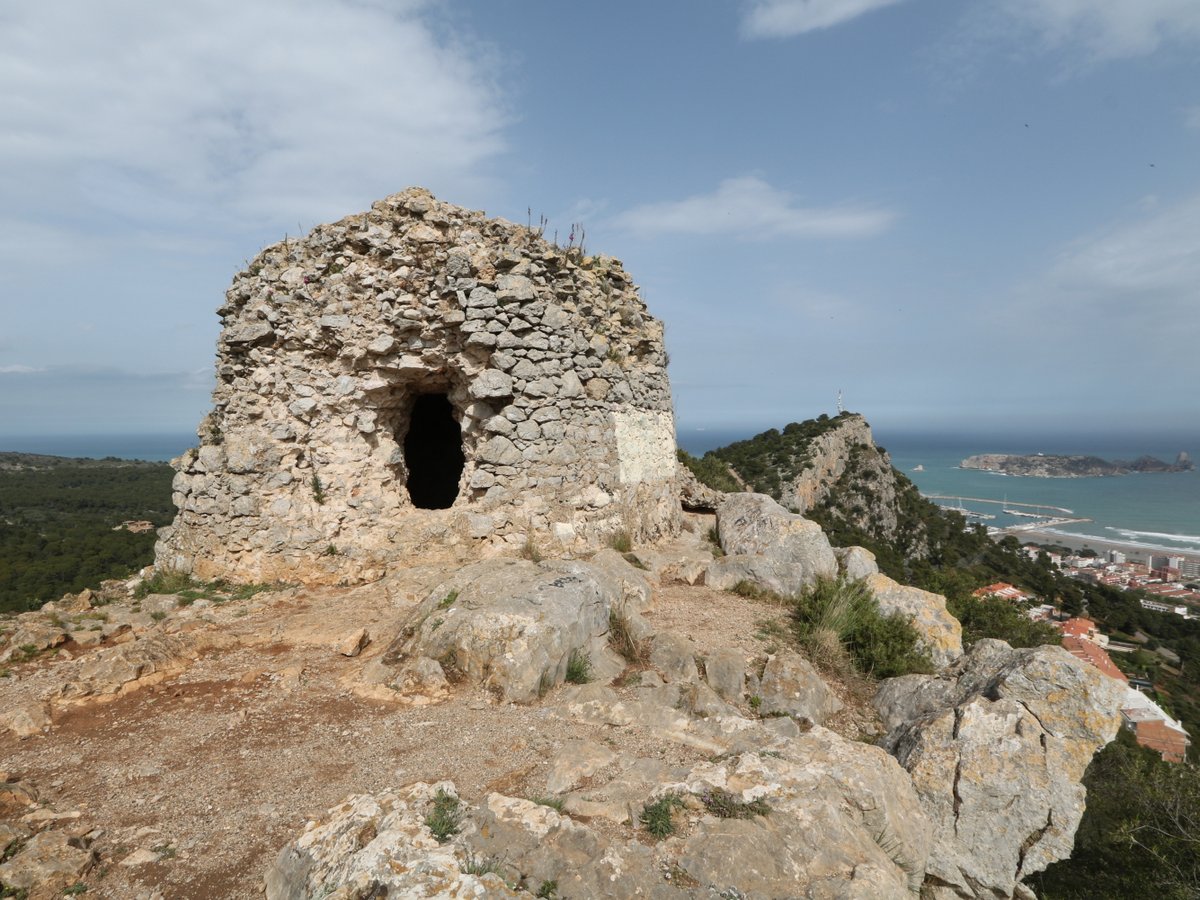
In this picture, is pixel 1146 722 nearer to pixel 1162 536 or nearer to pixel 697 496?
pixel 697 496

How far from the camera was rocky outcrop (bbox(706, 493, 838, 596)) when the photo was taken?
8.62 metres

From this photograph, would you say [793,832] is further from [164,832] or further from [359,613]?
[359,613]

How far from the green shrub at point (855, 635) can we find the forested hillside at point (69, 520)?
1121 centimetres

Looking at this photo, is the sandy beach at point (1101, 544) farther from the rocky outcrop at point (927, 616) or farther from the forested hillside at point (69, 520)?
the forested hillside at point (69, 520)

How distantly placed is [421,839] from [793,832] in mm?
2064

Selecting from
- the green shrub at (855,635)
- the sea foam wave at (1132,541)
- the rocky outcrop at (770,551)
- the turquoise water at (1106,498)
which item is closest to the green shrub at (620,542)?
the rocky outcrop at (770,551)

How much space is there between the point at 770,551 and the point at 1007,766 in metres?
4.64

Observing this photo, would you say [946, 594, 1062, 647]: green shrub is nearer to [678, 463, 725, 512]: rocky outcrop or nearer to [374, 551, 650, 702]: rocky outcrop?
[678, 463, 725, 512]: rocky outcrop

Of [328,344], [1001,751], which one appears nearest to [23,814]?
[328,344]

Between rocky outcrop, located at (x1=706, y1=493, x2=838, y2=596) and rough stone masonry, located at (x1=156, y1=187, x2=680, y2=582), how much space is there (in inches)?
85.0

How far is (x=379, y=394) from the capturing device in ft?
30.3

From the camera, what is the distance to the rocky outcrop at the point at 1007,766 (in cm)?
464

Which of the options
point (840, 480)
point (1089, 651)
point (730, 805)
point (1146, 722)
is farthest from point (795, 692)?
point (840, 480)

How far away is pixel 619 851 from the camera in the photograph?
3025 mm
